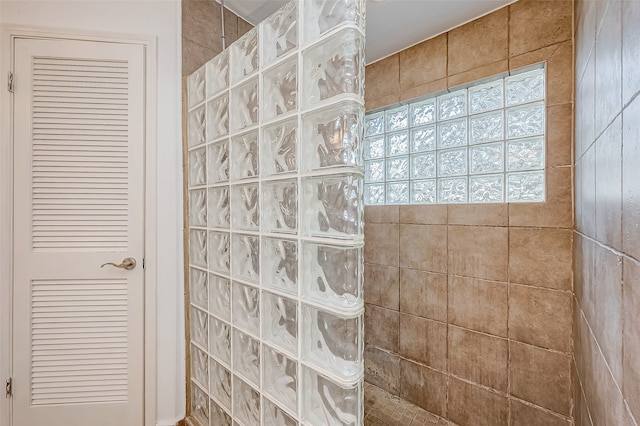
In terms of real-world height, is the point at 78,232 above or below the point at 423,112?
below

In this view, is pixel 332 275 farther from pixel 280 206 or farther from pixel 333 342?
pixel 280 206

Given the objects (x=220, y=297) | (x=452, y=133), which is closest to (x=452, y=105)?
(x=452, y=133)

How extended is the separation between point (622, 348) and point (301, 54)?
1.12 meters

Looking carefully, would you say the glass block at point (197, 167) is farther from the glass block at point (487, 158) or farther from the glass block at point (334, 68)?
the glass block at point (487, 158)

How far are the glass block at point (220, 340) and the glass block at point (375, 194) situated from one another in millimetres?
1338

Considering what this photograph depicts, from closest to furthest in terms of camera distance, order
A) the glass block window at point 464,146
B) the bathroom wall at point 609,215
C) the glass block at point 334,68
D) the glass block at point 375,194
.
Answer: the bathroom wall at point 609,215
the glass block at point 334,68
the glass block window at point 464,146
the glass block at point 375,194

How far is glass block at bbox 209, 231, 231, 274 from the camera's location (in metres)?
1.34

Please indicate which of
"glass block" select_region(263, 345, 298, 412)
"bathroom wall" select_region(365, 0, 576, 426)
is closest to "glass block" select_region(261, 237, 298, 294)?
"glass block" select_region(263, 345, 298, 412)

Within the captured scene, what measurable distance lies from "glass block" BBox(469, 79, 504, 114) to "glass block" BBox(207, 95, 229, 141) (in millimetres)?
1392

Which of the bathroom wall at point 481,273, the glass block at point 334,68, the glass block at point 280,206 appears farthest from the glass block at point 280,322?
the bathroom wall at point 481,273

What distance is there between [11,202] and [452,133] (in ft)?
7.74

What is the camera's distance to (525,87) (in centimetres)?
157

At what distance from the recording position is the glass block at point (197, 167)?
1.48m

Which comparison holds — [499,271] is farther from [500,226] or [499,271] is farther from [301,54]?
[301,54]
